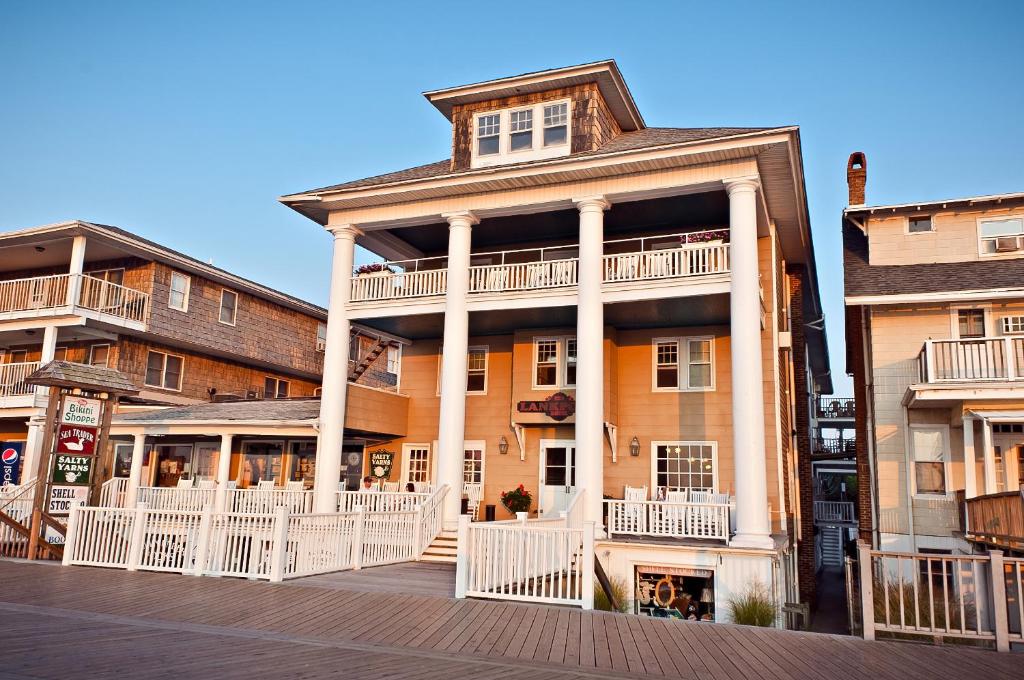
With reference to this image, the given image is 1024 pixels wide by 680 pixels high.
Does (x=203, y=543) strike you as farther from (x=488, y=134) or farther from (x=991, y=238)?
(x=991, y=238)

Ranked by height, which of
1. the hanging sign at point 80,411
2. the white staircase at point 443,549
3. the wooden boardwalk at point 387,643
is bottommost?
the wooden boardwalk at point 387,643

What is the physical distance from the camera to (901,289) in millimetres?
19734

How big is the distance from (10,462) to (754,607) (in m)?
26.9

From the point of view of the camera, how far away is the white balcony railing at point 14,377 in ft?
92.8

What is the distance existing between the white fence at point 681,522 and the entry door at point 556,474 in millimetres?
4403

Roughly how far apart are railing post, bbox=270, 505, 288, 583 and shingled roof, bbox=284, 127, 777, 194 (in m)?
10.0

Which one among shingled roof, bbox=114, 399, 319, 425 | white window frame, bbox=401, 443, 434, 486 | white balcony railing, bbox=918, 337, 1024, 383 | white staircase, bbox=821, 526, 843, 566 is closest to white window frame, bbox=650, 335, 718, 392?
white balcony railing, bbox=918, 337, 1024, 383

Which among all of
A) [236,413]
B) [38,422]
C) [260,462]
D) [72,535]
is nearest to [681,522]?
[72,535]

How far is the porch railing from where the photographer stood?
3225 centimetres

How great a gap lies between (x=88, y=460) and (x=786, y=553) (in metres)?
14.9

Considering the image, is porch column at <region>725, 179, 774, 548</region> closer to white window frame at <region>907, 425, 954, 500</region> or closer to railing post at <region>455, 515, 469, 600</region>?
white window frame at <region>907, 425, 954, 500</region>

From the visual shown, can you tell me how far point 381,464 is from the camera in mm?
23516

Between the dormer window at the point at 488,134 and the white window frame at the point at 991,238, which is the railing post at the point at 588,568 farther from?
the white window frame at the point at 991,238

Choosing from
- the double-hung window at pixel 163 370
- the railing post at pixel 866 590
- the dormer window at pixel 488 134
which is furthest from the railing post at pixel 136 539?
the double-hung window at pixel 163 370
